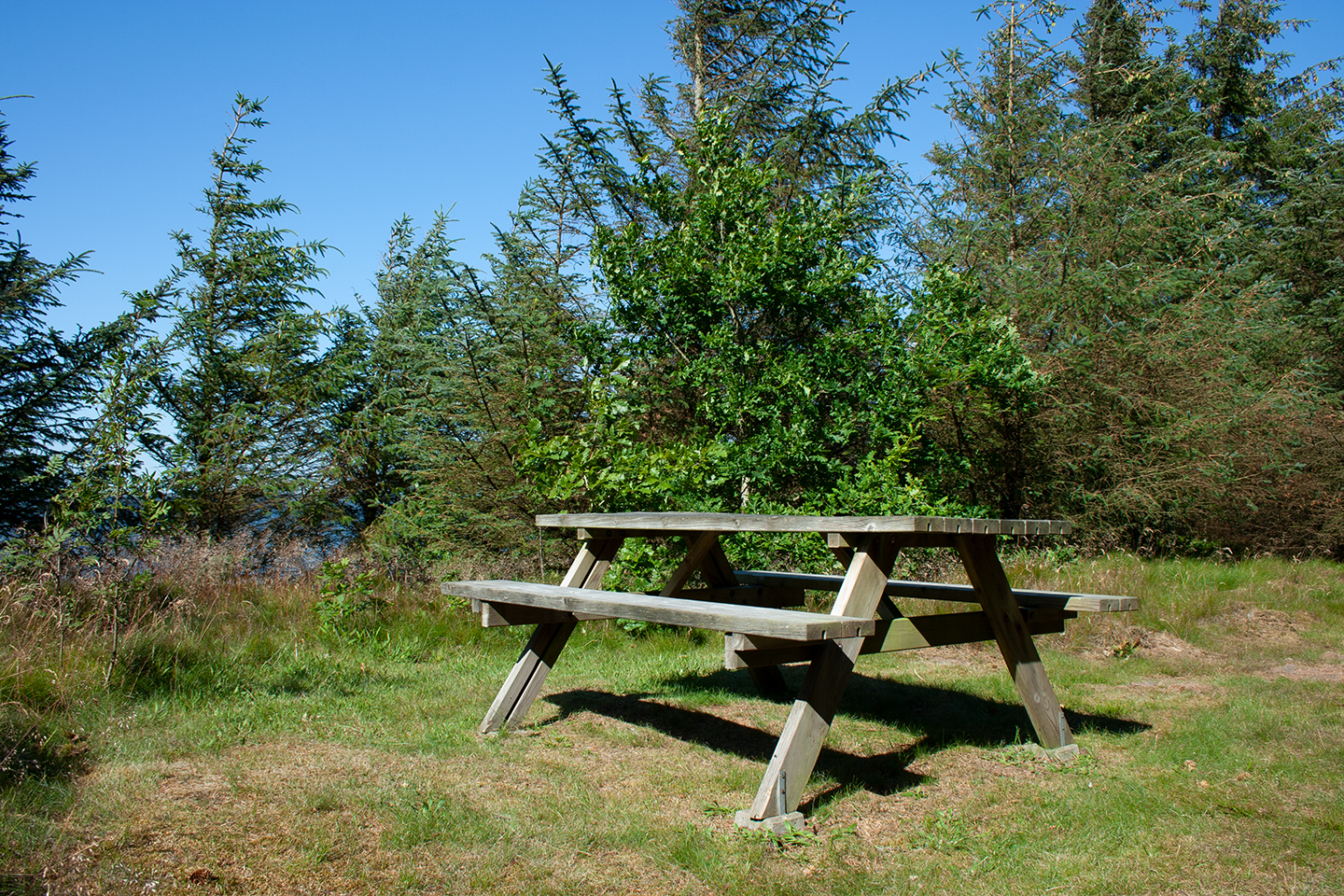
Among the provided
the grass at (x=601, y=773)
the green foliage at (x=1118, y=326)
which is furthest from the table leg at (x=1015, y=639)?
the green foliage at (x=1118, y=326)

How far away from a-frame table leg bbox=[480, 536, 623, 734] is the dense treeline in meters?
1.99

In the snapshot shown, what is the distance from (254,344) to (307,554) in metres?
3.36

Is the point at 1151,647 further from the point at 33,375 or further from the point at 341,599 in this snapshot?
the point at 33,375

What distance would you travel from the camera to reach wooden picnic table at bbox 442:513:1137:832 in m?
3.05

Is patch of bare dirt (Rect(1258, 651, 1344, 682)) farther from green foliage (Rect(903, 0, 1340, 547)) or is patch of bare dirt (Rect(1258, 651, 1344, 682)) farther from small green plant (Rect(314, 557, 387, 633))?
small green plant (Rect(314, 557, 387, 633))

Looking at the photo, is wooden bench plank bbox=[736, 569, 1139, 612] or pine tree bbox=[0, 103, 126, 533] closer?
wooden bench plank bbox=[736, 569, 1139, 612]

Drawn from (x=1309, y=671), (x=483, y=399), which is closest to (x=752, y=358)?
(x=483, y=399)

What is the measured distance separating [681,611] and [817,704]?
592 mm

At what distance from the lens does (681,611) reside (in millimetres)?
3217

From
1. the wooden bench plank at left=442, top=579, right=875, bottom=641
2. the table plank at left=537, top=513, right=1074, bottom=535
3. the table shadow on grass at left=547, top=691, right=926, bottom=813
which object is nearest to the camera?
the wooden bench plank at left=442, top=579, right=875, bottom=641

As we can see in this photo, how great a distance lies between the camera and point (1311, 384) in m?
11.3

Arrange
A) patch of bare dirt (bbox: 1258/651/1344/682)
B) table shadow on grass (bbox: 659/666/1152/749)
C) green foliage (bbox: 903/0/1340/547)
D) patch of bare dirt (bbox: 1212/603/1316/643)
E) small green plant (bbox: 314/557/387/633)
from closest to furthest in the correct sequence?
1. table shadow on grass (bbox: 659/666/1152/749)
2. patch of bare dirt (bbox: 1258/651/1344/682)
3. small green plant (bbox: 314/557/387/633)
4. patch of bare dirt (bbox: 1212/603/1316/643)
5. green foliage (bbox: 903/0/1340/547)

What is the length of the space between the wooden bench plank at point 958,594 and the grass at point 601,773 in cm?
67

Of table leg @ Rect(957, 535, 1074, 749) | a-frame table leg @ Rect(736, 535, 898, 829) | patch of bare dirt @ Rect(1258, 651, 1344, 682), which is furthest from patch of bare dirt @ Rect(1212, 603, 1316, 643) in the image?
a-frame table leg @ Rect(736, 535, 898, 829)
